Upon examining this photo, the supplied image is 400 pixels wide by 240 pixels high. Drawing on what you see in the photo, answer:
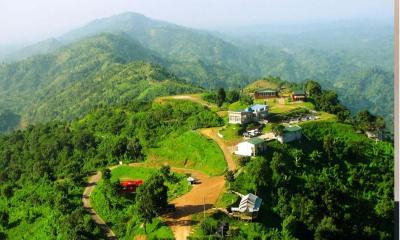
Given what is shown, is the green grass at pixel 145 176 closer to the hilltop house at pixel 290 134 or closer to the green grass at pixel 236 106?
the hilltop house at pixel 290 134

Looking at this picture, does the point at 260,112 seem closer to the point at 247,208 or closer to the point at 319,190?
the point at 319,190

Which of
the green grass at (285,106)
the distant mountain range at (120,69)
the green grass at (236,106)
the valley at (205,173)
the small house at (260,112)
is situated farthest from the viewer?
the distant mountain range at (120,69)

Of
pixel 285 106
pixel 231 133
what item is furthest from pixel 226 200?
pixel 285 106

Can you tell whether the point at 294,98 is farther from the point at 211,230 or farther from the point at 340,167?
the point at 211,230

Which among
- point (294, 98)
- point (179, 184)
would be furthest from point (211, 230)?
point (294, 98)


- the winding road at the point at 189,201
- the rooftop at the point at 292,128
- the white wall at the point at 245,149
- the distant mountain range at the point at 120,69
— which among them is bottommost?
the distant mountain range at the point at 120,69

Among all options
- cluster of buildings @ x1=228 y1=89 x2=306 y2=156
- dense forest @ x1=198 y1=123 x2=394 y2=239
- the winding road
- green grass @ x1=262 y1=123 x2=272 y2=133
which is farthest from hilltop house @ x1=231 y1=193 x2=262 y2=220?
green grass @ x1=262 y1=123 x2=272 y2=133

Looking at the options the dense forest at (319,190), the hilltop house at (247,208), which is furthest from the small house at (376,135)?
the hilltop house at (247,208)
